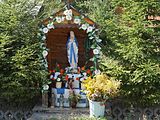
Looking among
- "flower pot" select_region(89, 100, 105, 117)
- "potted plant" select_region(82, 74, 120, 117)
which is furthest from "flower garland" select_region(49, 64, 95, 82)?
"flower pot" select_region(89, 100, 105, 117)

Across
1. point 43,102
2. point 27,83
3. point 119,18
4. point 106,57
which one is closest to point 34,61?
point 27,83

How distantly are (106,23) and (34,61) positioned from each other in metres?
1.82

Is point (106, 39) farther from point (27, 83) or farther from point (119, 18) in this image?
point (27, 83)

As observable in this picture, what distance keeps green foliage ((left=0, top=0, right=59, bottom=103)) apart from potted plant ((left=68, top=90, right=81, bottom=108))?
2.32 feet

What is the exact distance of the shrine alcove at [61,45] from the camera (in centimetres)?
856

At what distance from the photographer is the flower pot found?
24.3ft

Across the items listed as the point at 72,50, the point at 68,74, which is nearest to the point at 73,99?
the point at 68,74

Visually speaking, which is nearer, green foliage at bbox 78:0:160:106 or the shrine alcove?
green foliage at bbox 78:0:160:106

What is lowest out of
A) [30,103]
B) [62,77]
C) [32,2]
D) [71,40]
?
[30,103]

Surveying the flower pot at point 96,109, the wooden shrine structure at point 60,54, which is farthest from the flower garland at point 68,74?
the flower pot at point 96,109

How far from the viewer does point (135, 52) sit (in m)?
7.49

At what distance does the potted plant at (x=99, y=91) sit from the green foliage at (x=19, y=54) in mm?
1092

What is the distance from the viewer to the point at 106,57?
8039mm

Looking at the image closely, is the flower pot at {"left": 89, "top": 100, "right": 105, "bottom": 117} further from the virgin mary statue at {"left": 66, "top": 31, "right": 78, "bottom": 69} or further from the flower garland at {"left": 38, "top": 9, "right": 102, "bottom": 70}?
the virgin mary statue at {"left": 66, "top": 31, "right": 78, "bottom": 69}
